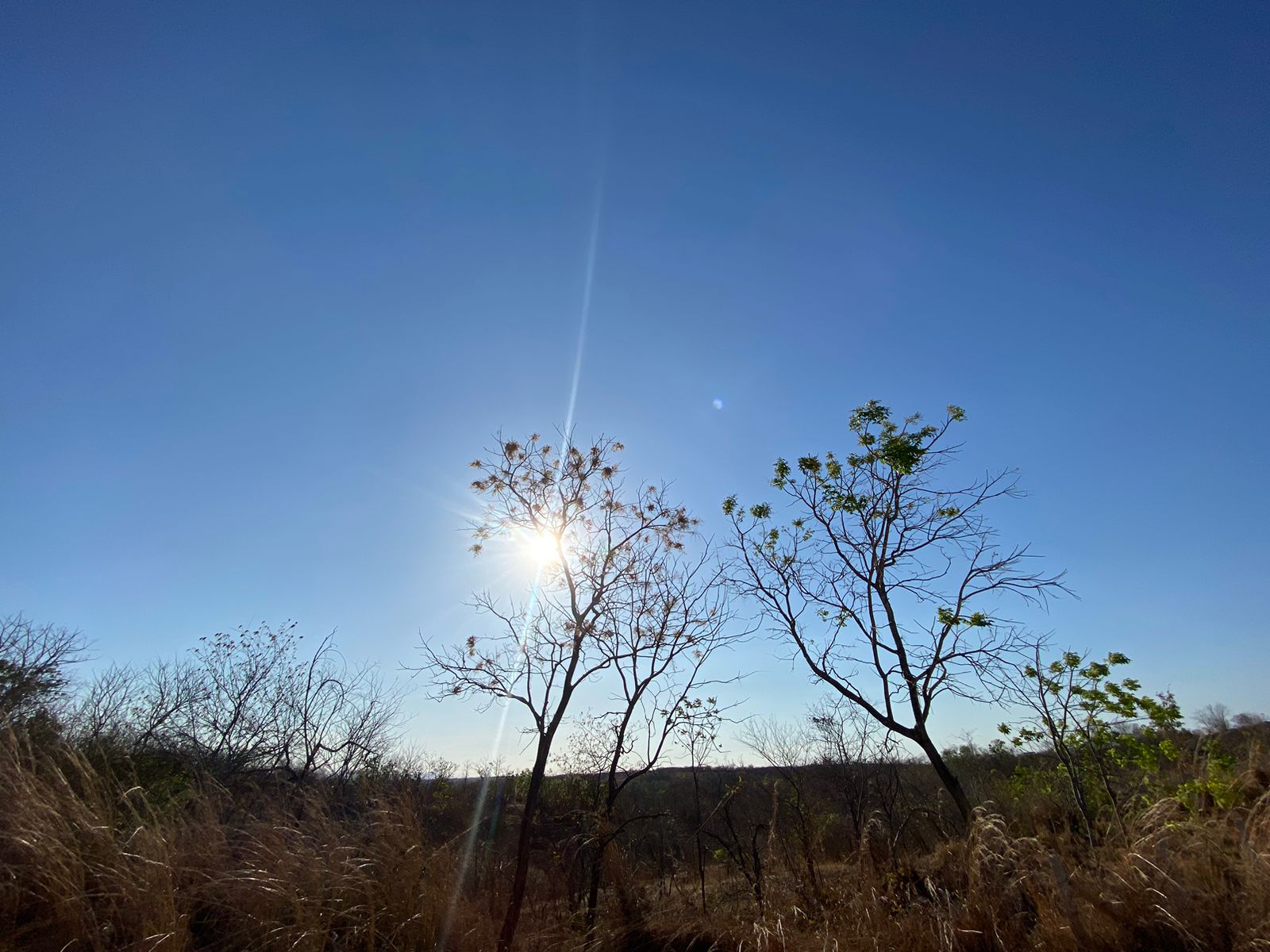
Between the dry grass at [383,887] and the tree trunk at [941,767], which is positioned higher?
the tree trunk at [941,767]

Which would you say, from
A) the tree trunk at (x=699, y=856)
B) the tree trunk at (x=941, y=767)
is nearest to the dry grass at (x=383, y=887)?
the tree trunk at (x=941, y=767)

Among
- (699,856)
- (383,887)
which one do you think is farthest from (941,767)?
(383,887)

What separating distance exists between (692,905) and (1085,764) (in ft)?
22.3

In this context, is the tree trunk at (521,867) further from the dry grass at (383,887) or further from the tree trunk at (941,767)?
the tree trunk at (941,767)

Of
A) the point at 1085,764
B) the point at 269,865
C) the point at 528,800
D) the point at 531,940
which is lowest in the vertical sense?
the point at 531,940

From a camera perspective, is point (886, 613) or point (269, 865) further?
point (886, 613)

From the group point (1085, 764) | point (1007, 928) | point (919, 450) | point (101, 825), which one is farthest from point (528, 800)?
point (1085, 764)

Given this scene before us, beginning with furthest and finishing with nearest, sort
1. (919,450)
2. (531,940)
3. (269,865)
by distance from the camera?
(919,450)
(531,940)
(269,865)

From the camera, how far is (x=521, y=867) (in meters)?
7.87

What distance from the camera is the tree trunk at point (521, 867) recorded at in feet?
20.5

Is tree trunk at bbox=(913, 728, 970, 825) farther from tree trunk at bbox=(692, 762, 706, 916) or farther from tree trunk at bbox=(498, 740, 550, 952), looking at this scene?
tree trunk at bbox=(498, 740, 550, 952)

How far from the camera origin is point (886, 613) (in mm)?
9648

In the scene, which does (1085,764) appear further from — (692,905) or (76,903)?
(76,903)

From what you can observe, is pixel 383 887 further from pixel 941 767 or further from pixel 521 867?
pixel 941 767
